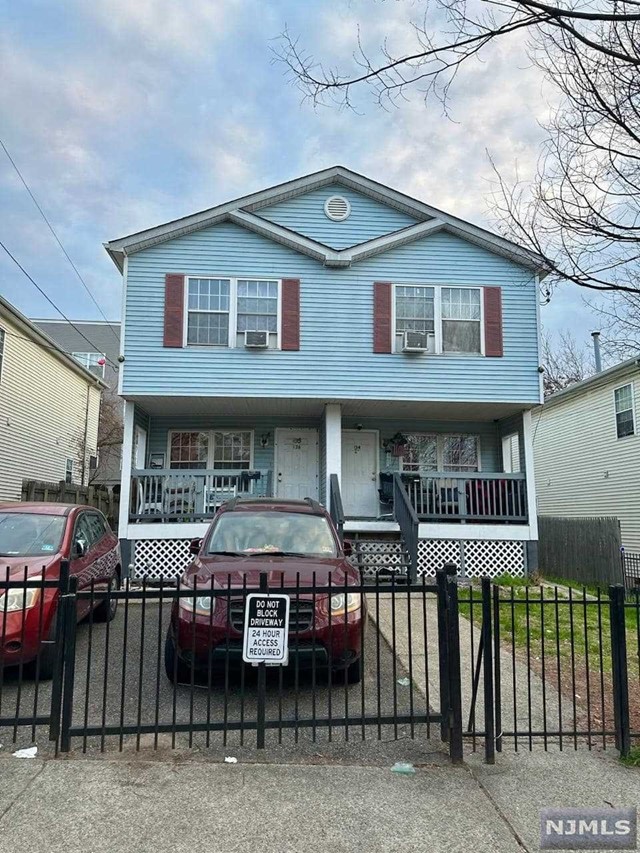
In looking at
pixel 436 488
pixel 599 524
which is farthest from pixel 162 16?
pixel 599 524

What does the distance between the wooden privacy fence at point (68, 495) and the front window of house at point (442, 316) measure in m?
9.50

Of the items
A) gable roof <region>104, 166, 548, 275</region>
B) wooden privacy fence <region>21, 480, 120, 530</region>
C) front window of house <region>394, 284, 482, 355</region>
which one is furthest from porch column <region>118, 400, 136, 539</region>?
front window of house <region>394, 284, 482, 355</region>

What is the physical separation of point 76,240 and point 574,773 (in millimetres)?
20239

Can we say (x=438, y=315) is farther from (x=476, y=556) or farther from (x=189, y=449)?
(x=189, y=449)

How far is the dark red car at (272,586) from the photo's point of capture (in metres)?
4.74

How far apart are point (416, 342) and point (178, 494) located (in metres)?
6.04

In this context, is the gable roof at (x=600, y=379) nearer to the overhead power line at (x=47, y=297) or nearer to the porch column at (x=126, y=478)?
the porch column at (x=126, y=478)

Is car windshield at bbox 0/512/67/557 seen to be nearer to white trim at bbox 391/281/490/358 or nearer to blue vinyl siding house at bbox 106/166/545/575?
blue vinyl siding house at bbox 106/166/545/575

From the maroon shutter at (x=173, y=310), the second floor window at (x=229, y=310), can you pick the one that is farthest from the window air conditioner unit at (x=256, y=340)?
the maroon shutter at (x=173, y=310)

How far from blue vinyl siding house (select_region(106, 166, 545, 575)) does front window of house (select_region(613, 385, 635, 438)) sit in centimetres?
489

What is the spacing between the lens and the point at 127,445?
1258 cm

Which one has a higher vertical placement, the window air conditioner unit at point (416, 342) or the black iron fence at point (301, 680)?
the window air conditioner unit at point (416, 342)

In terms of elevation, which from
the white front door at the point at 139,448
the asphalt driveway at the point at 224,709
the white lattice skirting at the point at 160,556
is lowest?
the asphalt driveway at the point at 224,709

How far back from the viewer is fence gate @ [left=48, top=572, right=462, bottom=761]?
4.21 meters
